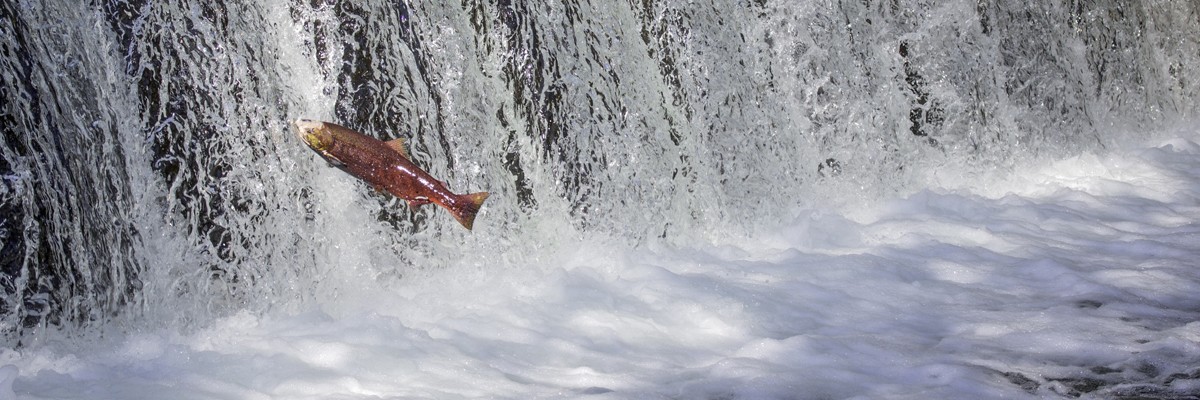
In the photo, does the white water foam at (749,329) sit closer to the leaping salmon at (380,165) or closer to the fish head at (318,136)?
the leaping salmon at (380,165)

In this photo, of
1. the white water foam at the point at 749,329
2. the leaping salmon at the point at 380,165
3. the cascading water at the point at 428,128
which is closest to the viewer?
the white water foam at the point at 749,329

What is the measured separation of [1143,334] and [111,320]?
105 inches

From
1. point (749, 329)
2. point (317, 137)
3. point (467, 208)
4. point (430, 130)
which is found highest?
point (430, 130)

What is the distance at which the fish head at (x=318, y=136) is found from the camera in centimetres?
294

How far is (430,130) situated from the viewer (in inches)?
143

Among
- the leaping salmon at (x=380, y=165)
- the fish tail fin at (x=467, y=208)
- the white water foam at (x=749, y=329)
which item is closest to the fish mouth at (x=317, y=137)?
the leaping salmon at (x=380, y=165)

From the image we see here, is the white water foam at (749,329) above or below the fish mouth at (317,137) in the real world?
below

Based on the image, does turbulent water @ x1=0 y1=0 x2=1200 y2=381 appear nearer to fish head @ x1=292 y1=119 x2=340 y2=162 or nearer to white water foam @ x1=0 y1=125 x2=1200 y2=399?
white water foam @ x1=0 y1=125 x2=1200 y2=399

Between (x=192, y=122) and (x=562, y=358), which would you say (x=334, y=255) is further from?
(x=562, y=358)

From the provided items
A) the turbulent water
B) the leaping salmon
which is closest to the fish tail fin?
the leaping salmon

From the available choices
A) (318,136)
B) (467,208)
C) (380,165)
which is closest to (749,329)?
(467,208)

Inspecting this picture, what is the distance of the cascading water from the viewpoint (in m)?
3.05

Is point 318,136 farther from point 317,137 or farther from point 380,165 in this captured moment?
point 380,165

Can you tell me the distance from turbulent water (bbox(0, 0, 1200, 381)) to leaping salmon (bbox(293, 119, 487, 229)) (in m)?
0.46
